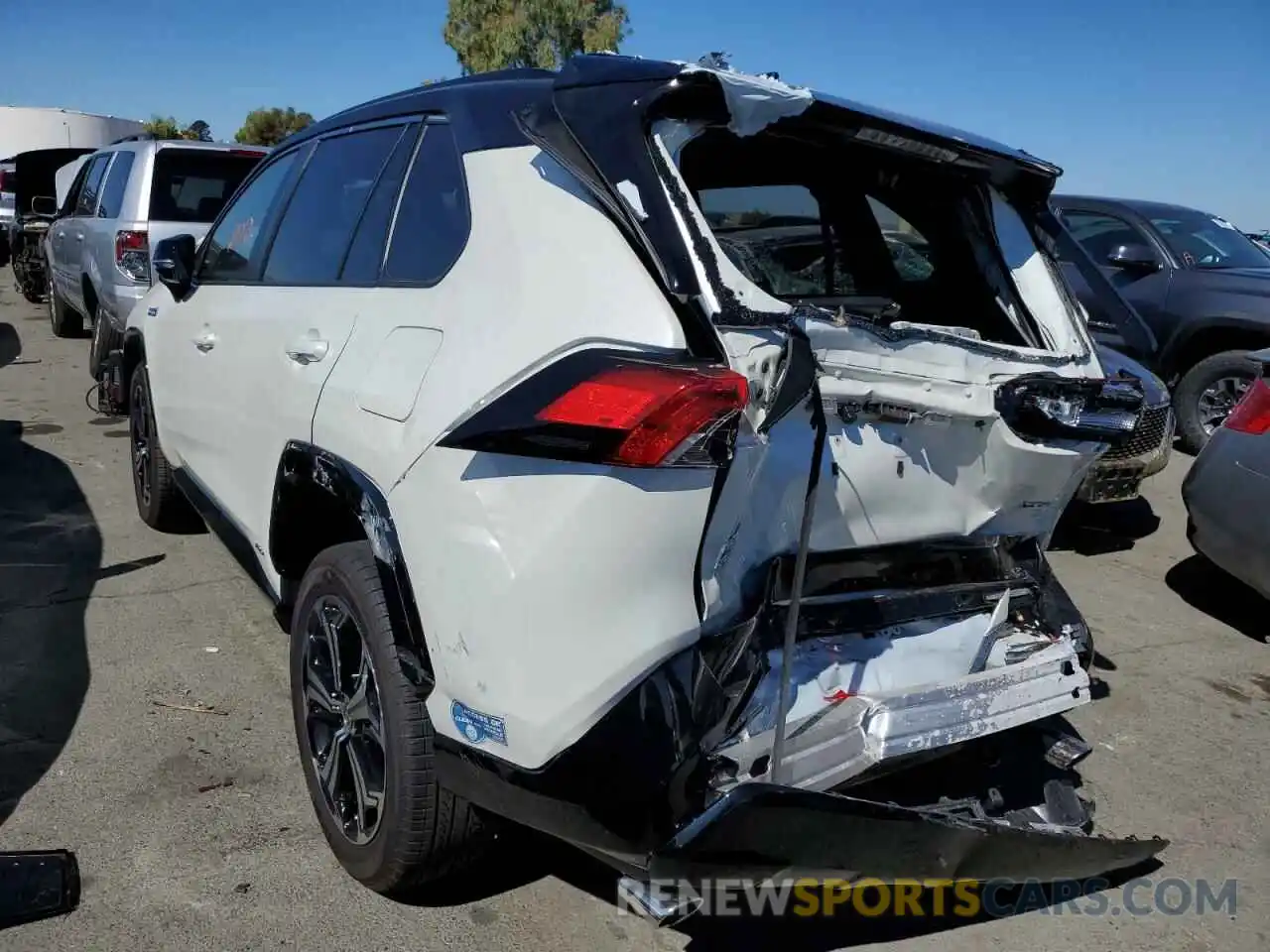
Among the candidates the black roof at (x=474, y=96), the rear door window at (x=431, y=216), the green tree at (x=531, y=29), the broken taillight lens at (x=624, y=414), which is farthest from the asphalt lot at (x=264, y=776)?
the green tree at (x=531, y=29)

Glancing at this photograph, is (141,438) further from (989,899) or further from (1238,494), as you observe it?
(1238,494)

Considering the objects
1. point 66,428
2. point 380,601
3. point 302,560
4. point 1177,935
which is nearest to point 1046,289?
point 1177,935

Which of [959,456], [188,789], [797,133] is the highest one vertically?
[797,133]

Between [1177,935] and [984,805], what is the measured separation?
2.49ft

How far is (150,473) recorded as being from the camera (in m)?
5.04

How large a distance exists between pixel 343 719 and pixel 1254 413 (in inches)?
165

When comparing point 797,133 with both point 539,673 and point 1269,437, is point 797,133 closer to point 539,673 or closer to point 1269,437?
point 539,673

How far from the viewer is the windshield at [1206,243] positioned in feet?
28.2

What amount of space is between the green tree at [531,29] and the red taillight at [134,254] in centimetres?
2605

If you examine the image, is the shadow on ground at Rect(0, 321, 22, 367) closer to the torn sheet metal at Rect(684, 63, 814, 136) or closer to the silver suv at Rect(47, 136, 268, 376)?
the silver suv at Rect(47, 136, 268, 376)

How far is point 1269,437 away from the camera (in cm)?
456

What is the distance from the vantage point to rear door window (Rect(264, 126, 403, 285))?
303cm

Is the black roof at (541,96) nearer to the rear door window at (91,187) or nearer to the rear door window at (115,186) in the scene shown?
the rear door window at (115,186)

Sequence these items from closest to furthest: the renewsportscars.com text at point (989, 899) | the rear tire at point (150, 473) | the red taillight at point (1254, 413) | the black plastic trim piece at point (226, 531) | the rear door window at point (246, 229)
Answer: the renewsportscars.com text at point (989, 899)
the black plastic trim piece at point (226, 531)
the rear door window at point (246, 229)
the red taillight at point (1254, 413)
the rear tire at point (150, 473)
